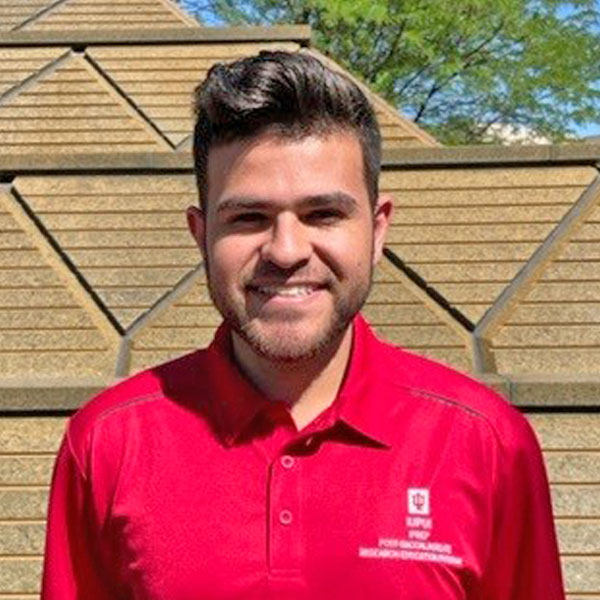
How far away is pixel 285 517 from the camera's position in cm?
191

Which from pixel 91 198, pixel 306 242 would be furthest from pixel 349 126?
pixel 91 198

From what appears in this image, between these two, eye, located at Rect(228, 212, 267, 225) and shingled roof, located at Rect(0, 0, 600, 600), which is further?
shingled roof, located at Rect(0, 0, 600, 600)

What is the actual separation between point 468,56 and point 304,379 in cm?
2365

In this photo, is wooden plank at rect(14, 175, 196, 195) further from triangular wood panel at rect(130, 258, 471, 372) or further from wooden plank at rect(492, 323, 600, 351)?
wooden plank at rect(492, 323, 600, 351)

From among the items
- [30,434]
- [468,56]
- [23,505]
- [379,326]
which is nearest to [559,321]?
[379,326]

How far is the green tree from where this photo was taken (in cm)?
2405

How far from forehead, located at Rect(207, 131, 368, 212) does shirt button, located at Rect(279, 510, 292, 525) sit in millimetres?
481

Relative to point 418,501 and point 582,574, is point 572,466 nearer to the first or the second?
point 582,574

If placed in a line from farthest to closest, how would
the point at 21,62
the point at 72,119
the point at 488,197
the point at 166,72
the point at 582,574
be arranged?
the point at 21,62 → the point at 166,72 → the point at 72,119 → the point at 488,197 → the point at 582,574

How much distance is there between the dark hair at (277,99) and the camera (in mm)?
1932

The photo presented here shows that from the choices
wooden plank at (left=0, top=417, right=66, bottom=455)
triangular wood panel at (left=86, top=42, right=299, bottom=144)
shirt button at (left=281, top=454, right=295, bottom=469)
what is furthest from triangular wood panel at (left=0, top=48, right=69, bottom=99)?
shirt button at (left=281, top=454, right=295, bottom=469)

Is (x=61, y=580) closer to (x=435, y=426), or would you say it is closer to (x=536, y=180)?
(x=435, y=426)

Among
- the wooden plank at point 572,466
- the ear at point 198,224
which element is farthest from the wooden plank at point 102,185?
the ear at point 198,224

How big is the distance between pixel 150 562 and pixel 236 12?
87.8 ft
